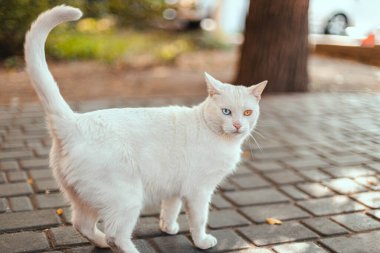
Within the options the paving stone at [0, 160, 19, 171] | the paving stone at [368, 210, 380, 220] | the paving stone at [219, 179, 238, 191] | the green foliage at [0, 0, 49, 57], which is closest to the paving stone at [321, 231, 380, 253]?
the paving stone at [368, 210, 380, 220]

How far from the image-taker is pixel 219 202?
3.98 m

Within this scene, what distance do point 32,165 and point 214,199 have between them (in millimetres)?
1826

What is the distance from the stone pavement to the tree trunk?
165 centimetres

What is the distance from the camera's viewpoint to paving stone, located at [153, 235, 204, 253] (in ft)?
10.3

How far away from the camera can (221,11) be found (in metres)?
17.2

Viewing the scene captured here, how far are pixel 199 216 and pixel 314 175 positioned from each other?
1.95 metres

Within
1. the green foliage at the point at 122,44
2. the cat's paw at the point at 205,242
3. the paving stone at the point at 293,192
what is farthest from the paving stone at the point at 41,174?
the green foliage at the point at 122,44

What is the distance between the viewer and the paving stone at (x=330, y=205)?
3.83 metres

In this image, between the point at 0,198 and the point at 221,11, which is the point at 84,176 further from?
the point at 221,11

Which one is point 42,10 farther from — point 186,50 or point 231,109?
point 231,109

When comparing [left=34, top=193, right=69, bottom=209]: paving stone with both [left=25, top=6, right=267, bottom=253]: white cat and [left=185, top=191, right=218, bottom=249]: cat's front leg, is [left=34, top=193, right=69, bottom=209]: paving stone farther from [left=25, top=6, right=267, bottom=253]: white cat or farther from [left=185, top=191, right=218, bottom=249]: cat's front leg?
[left=185, top=191, right=218, bottom=249]: cat's front leg

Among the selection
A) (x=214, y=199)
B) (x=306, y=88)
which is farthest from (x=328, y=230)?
(x=306, y=88)

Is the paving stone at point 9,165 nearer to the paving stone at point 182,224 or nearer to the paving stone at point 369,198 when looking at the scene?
the paving stone at point 182,224

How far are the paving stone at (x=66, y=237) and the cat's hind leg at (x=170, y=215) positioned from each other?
0.55m
